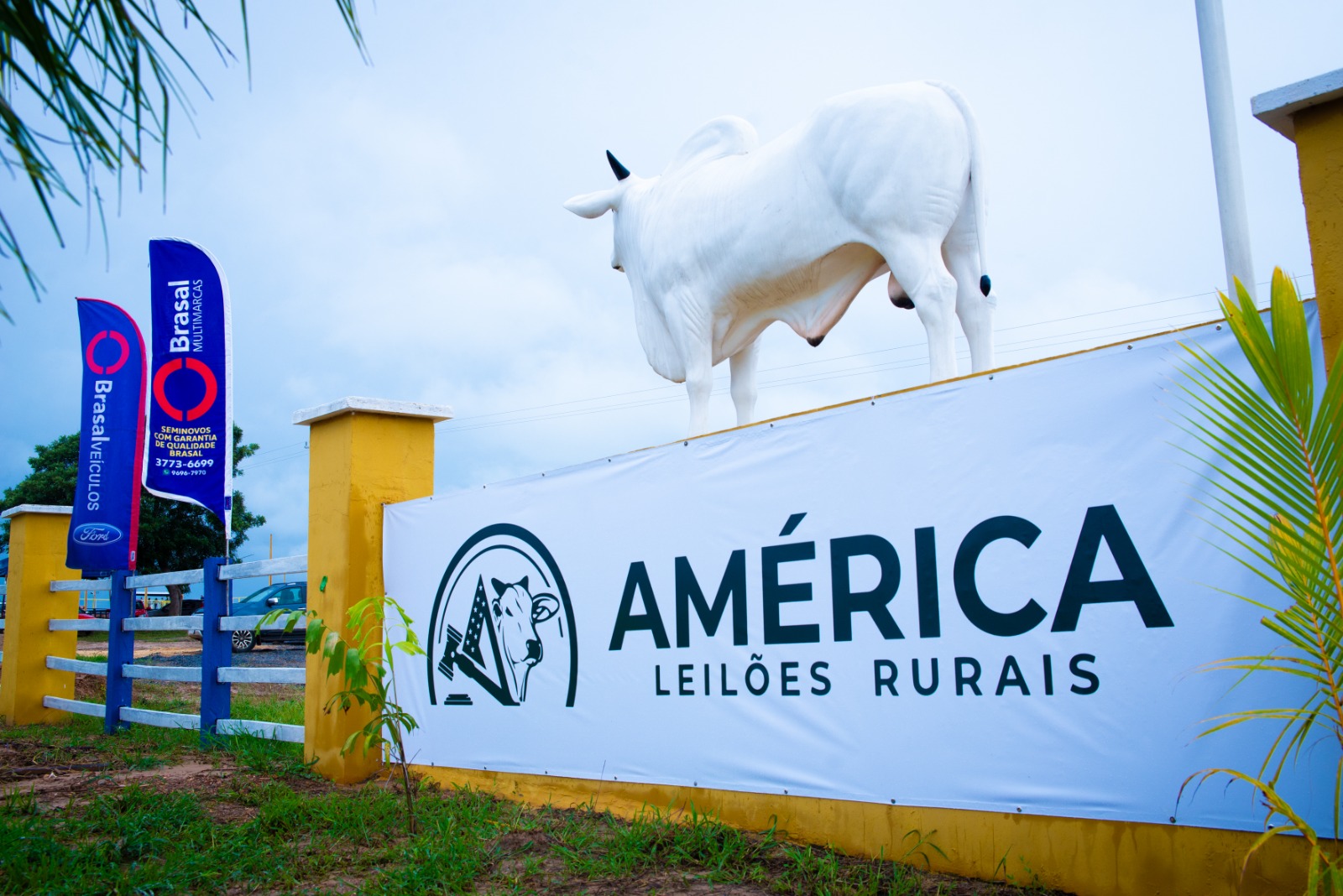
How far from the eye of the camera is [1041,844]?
294 cm

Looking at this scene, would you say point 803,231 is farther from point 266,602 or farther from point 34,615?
point 266,602

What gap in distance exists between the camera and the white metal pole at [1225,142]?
411 centimetres

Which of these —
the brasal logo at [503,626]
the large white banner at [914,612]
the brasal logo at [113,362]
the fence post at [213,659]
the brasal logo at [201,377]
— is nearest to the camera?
the large white banner at [914,612]

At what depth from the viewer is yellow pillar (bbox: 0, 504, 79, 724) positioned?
29.0ft

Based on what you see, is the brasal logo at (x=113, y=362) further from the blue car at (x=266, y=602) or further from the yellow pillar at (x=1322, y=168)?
the blue car at (x=266, y=602)

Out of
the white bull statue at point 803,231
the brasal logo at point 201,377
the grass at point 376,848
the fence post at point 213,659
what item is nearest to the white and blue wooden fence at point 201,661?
the fence post at point 213,659

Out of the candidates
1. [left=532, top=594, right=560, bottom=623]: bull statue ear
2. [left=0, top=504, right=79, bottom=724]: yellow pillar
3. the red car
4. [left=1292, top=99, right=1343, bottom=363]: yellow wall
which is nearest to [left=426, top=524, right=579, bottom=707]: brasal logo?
[left=532, top=594, right=560, bottom=623]: bull statue ear

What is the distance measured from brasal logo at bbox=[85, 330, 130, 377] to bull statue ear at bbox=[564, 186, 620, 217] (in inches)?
193

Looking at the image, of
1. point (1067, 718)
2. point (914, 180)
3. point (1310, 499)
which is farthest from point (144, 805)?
point (1310, 499)

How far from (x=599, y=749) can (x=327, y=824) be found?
1216 millimetres

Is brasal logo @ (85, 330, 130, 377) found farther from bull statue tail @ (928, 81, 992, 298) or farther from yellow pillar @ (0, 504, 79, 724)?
bull statue tail @ (928, 81, 992, 298)

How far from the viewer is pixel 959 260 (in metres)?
4.25

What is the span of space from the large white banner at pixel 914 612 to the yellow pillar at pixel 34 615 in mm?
6083

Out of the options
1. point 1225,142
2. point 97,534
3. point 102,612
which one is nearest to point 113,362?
point 97,534
